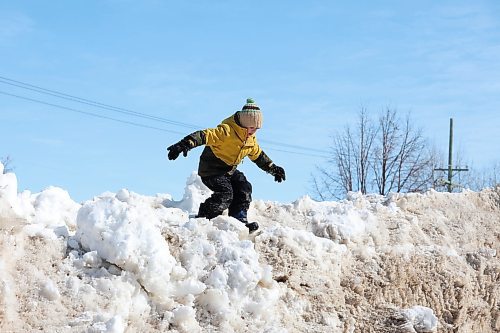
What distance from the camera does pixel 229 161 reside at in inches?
333

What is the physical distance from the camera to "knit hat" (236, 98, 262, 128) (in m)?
8.27

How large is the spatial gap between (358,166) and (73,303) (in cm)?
2273

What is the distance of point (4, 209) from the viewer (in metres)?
6.05

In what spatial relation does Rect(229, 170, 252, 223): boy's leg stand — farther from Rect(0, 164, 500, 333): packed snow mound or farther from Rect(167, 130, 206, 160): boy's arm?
Rect(167, 130, 206, 160): boy's arm

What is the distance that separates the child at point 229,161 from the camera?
8.23m

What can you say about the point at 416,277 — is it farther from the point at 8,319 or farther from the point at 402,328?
the point at 8,319

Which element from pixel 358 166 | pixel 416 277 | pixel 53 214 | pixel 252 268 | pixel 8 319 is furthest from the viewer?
pixel 358 166

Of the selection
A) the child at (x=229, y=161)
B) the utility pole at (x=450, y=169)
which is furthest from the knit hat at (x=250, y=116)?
the utility pole at (x=450, y=169)

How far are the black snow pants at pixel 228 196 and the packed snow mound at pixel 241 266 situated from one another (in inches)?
11.4

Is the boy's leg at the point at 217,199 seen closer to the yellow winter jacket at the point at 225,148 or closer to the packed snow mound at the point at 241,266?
the yellow winter jacket at the point at 225,148

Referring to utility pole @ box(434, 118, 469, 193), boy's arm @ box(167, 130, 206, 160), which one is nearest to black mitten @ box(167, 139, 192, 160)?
boy's arm @ box(167, 130, 206, 160)

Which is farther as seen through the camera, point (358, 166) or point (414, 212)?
point (358, 166)

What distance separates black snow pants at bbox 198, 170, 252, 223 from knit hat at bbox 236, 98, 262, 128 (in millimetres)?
591

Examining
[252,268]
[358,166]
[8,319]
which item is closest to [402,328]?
[252,268]
